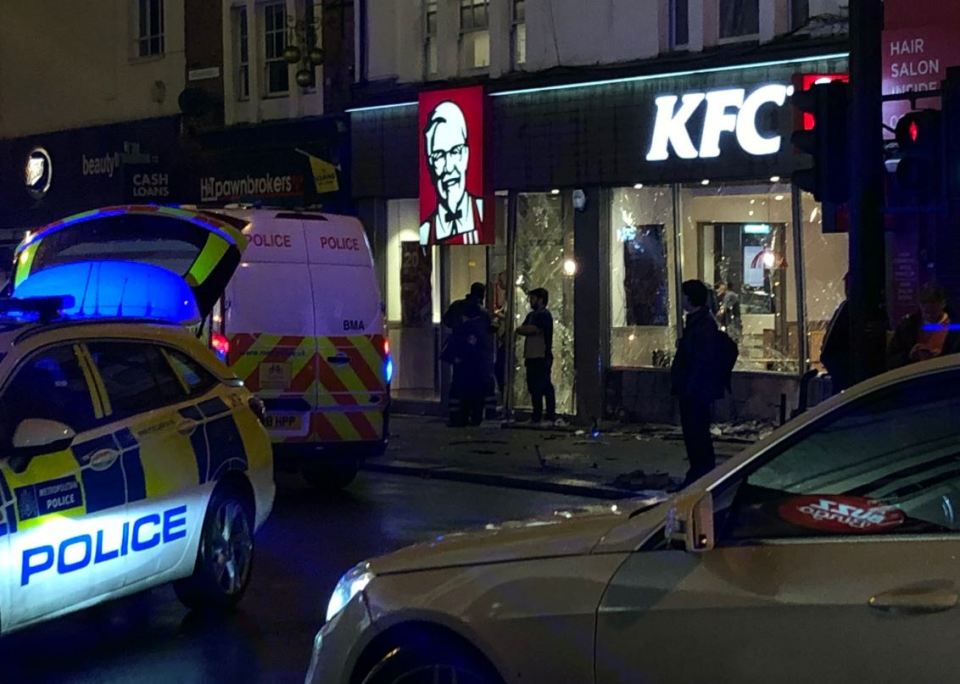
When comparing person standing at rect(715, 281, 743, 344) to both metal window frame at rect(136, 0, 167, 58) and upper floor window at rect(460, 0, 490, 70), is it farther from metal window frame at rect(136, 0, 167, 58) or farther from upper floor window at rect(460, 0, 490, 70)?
metal window frame at rect(136, 0, 167, 58)

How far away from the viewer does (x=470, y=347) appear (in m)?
19.3

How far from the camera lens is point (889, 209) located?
9.66 metres

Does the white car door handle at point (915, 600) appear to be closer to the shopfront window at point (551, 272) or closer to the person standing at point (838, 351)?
the person standing at point (838, 351)

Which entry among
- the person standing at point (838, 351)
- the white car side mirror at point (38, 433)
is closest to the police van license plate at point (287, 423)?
the person standing at point (838, 351)

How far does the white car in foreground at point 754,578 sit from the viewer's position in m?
4.10

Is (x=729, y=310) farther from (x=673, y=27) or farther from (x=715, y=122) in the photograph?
(x=673, y=27)

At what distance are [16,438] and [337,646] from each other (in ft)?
7.84

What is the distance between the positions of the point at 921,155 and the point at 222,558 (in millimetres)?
4801

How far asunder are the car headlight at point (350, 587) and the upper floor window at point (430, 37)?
16789mm

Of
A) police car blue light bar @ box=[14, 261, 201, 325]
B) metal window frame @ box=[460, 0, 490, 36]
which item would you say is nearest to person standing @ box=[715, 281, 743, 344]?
metal window frame @ box=[460, 0, 490, 36]

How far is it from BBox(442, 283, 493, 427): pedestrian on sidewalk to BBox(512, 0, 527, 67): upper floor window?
313cm

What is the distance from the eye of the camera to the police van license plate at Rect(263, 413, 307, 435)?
42.8ft

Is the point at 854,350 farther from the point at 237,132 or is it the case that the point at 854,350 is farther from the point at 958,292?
the point at 237,132

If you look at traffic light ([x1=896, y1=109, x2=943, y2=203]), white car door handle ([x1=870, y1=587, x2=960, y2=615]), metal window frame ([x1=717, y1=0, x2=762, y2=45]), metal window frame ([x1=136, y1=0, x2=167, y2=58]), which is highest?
metal window frame ([x1=136, y1=0, x2=167, y2=58])
